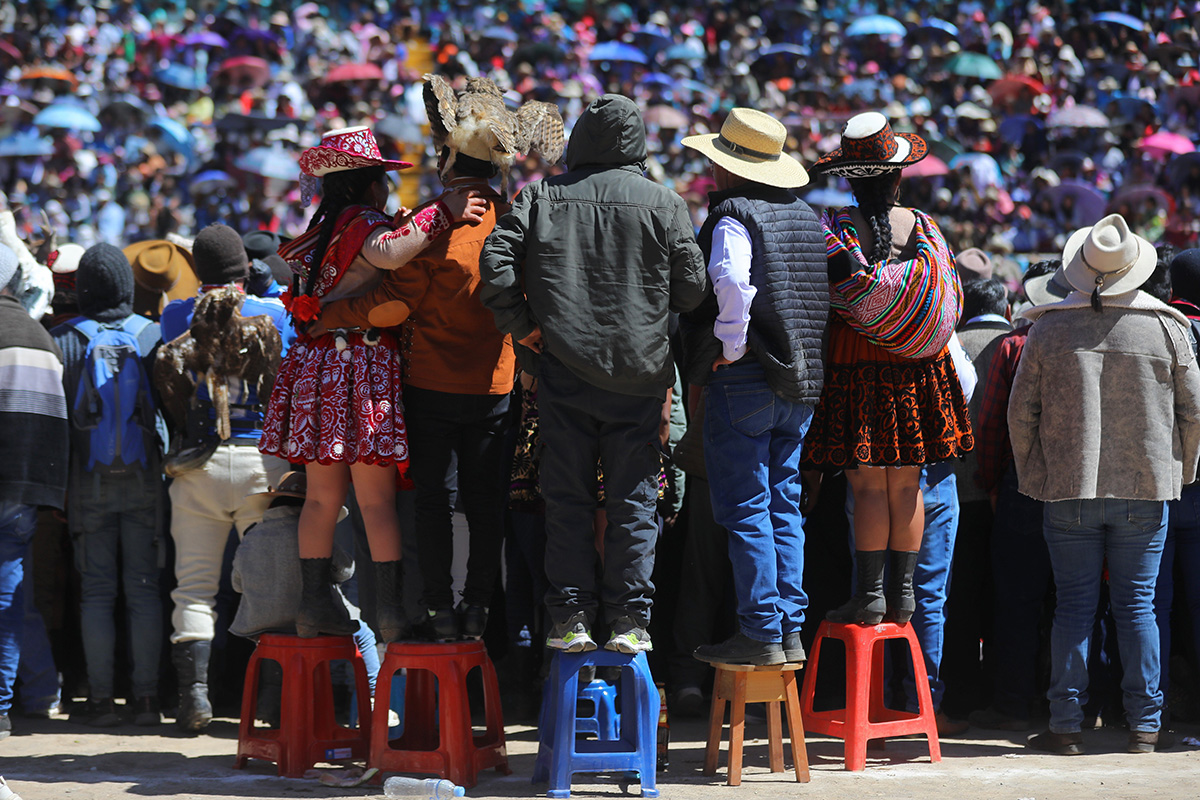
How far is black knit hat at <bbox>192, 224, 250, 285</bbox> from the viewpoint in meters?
A: 5.23

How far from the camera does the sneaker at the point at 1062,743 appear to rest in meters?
4.72

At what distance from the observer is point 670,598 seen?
5496 mm

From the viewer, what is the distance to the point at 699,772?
442 centimetres

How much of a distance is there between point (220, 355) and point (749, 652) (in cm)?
262

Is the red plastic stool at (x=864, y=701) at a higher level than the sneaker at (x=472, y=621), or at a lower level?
lower

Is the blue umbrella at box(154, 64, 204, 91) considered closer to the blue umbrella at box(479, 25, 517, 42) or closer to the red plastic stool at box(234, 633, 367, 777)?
the blue umbrella at box(479, 25, 517, 42)

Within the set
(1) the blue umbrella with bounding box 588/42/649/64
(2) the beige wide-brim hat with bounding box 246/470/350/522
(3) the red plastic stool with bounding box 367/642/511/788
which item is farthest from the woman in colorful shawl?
(1) the blue umbrella with bounding box 588/42/649/64

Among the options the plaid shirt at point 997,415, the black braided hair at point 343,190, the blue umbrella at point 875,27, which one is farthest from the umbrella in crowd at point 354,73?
the plaid shirt at point 997,415

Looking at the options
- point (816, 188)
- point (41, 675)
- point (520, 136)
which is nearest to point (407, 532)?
point (520, 136)

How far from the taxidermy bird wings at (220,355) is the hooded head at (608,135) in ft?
6.00

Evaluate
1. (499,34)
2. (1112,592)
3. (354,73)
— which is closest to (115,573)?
(1112,592)

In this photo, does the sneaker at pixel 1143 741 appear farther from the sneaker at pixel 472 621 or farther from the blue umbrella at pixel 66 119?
the blue umbrella at pixel 66 119

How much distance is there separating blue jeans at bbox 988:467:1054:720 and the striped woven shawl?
3.72 feet

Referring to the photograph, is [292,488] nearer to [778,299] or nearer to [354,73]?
[778,299]
